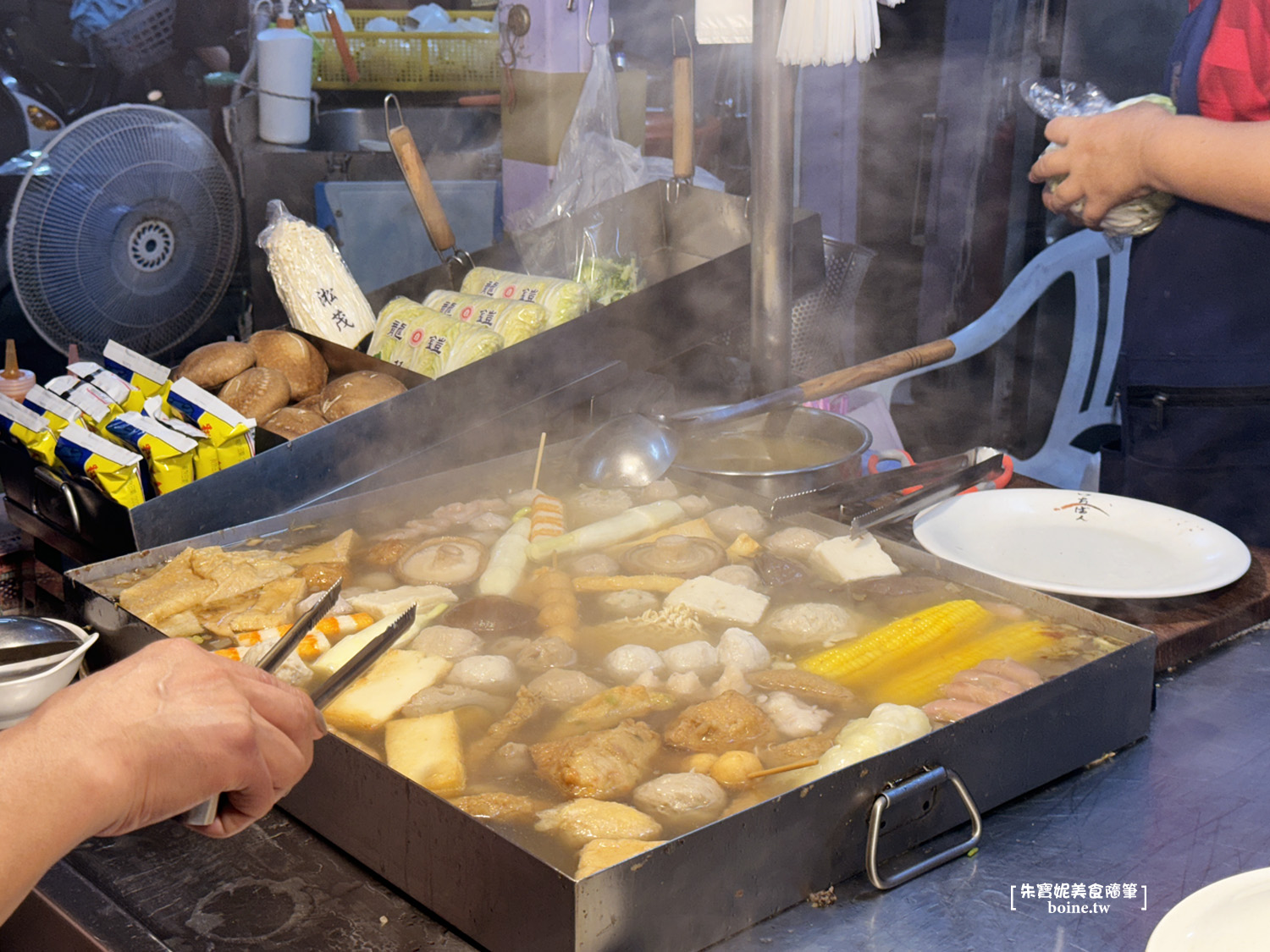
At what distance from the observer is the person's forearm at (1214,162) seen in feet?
6.60

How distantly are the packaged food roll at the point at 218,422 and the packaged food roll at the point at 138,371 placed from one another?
0.75ft

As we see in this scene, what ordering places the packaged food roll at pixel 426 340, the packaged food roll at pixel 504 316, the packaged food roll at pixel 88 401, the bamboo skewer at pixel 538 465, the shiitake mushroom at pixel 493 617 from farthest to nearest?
the packaged food roll at pixel 504 316 < the packaged food roll at pixel 426 340 < the bamboo skewer at pixel 538 465 < the packaged food roll at pixel 88 401 < the shiitake mushroom at pixel 493 617

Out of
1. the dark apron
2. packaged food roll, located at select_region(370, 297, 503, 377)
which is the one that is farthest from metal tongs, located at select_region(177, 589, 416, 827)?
the dark apron

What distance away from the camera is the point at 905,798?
134cm

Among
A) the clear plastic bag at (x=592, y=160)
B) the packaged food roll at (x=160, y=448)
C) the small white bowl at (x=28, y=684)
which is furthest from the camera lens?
the clear plastic bag at (x=592, y=160)

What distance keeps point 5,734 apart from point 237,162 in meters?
4.55

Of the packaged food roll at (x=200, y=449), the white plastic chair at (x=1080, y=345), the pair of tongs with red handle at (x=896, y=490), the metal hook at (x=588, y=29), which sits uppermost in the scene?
the metal hook at (x=588, y=29)

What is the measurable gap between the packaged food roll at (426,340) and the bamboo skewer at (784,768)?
146cm

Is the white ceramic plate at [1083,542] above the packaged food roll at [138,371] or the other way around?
the other way around

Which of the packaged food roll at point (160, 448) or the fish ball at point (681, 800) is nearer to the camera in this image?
the fish ball at point (681, 800)

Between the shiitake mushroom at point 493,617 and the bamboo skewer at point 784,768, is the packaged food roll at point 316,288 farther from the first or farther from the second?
the bamboo skewer at point 784,768

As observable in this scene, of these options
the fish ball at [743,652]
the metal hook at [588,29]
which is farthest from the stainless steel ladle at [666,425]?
the metal hook at [588,29]

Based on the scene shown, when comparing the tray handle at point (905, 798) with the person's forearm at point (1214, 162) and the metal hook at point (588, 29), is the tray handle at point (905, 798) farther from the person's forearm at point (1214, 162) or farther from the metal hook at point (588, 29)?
the metal hook at point (588, 29)

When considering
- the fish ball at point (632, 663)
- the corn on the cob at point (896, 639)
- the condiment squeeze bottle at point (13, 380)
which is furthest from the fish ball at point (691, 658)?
the condiment squeeze bottle at point (13, 380)
